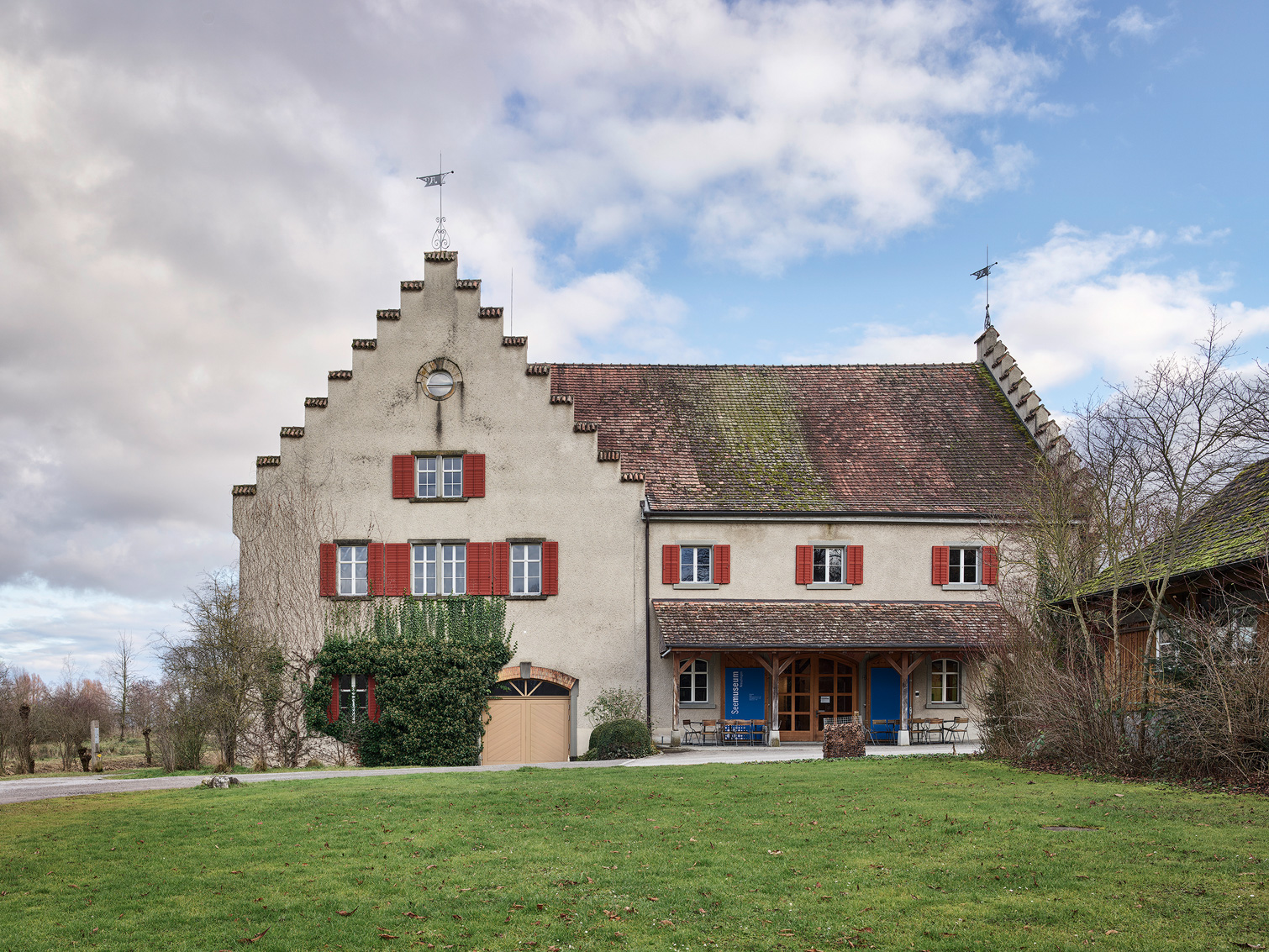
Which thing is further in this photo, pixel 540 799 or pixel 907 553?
pixel 907 553

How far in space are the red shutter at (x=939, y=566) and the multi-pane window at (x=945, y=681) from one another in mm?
2162

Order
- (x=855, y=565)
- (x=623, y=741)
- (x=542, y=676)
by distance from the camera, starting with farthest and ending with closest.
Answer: (x=855, y=565)
(x=542, y=676)
(x=623, y=741)

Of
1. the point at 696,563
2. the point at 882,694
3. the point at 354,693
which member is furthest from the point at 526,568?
the point at 882,694

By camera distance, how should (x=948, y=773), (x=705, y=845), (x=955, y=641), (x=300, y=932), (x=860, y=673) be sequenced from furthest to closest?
(x=860, y=673) → (x=955, y=641) → (x=948, y=773) → (x=705, y=845) → (x=300, y=932)

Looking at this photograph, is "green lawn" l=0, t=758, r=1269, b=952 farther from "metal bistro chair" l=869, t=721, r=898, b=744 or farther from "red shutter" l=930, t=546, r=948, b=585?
Answer: "red shutter" l=930, t=546, r=948, b=585

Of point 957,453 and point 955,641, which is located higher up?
point 957,453

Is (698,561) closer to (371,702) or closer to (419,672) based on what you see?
(419,672)

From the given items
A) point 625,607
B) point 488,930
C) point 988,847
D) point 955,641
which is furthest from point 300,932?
point 955,641

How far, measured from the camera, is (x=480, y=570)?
27.1 metres

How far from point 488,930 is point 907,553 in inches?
859

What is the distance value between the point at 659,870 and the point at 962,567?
20.4m

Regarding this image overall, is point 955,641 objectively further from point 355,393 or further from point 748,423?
point 355,393

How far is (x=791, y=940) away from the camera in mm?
7922

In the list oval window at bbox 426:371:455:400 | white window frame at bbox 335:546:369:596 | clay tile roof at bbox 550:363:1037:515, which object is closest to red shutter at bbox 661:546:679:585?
clay tile roof at bbox 550:363:1037:515
